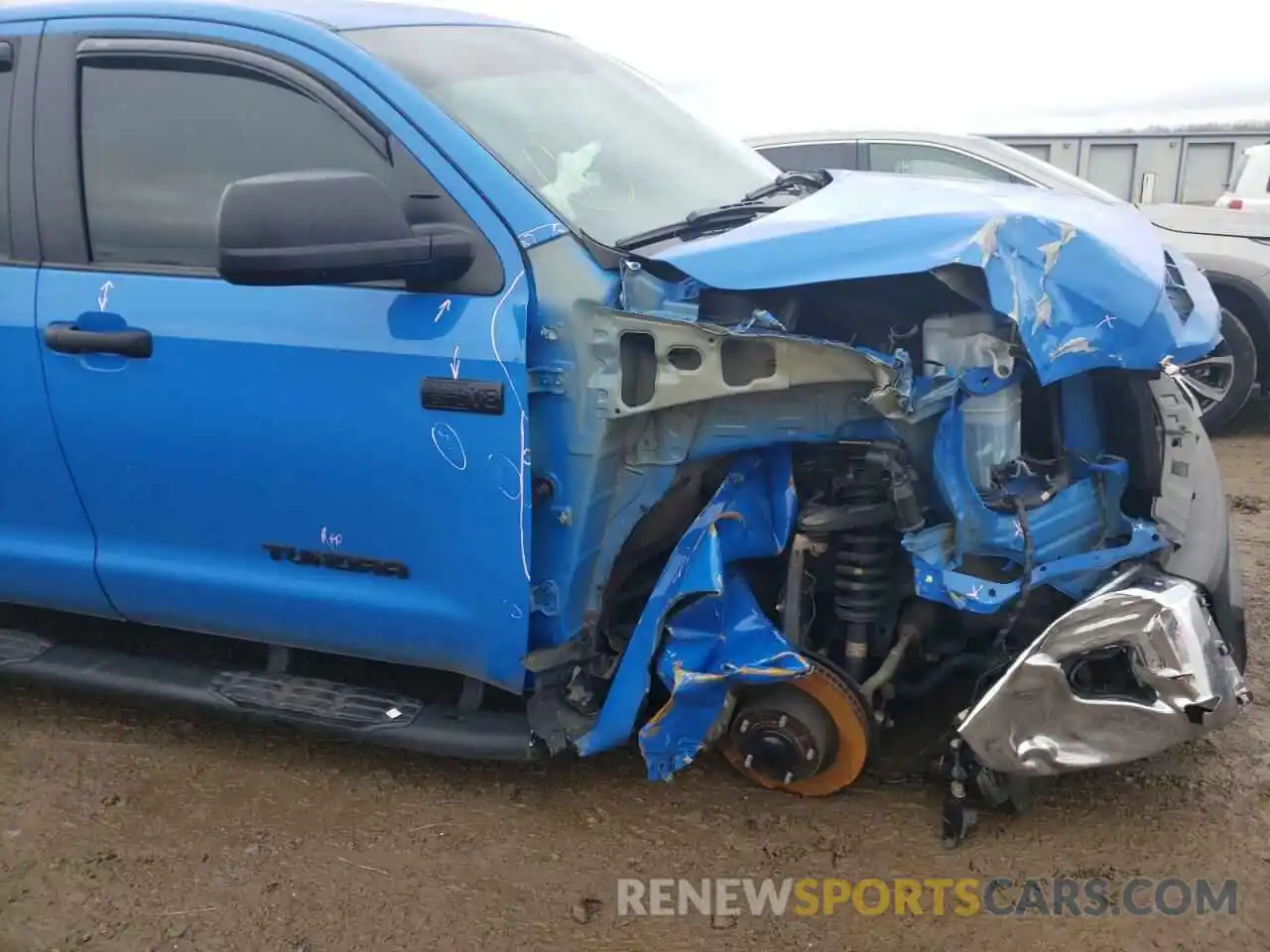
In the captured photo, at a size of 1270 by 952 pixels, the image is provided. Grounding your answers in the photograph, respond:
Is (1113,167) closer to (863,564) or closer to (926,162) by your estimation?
(926,162)

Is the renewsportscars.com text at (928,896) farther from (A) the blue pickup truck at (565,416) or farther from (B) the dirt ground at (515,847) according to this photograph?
(A) the blue pickup truck at (565,416)

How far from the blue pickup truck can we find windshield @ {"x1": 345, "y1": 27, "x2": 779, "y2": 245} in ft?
0.05

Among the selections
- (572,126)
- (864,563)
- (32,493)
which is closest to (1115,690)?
(864,563)

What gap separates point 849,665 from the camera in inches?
104

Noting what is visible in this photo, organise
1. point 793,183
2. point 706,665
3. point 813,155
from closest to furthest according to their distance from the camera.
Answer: point 706,665, point 793,183, point 813,155

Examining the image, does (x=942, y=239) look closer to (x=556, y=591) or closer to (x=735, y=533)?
(x=735, y=533)

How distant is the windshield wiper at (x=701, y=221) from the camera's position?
2.56 meters

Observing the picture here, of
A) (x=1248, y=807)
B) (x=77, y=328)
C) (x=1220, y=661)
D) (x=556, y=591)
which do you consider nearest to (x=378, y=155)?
(x=77, y=328)

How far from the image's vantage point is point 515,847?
2.62 m

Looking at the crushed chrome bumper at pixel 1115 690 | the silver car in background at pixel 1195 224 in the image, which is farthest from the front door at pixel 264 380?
the silver car in background at pixel 1195 224

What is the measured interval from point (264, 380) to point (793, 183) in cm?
157

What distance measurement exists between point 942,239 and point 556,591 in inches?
44.3

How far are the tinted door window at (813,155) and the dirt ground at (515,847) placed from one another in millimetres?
4107

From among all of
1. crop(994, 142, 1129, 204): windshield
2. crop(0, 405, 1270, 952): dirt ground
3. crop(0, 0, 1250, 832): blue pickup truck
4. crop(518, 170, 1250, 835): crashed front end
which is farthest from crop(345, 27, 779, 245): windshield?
crop(994, 142, 1129, 204): windshield
